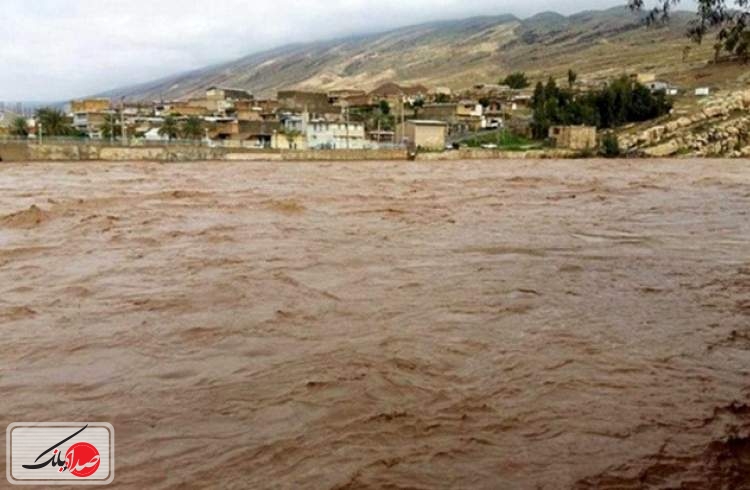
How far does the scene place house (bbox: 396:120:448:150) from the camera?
221 ft

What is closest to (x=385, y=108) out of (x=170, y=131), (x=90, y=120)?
(x=170, y=131)

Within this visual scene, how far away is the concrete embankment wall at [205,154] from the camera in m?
53.1

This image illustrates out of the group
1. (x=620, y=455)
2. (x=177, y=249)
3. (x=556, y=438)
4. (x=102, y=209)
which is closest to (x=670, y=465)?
(x=620, y=455)

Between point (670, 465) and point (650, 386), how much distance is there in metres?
1.53

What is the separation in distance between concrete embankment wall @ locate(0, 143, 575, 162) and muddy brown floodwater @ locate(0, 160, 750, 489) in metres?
41.4

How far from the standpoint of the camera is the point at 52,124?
226ft

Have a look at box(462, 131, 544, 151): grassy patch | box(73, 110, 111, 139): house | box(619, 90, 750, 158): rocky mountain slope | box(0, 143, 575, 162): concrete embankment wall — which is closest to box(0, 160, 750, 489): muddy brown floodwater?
box(0, 143, 575, 162): concrete embankment wall

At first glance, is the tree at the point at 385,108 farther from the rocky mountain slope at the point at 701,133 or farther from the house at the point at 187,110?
the rocky mountain slope at the point at 701,133

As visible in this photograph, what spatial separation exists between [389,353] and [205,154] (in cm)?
5325

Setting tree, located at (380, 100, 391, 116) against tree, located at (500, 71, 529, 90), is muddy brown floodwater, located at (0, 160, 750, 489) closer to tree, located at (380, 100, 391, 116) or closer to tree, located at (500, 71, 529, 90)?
tree, located at (380, 100, 391, 116)

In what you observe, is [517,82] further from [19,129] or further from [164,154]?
[19,129]

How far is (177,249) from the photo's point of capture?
13258mm

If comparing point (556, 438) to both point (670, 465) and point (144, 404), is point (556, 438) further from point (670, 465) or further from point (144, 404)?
point (144, 404)

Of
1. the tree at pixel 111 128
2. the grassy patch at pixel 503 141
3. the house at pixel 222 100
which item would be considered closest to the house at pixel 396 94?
the house at pixel 222 100
